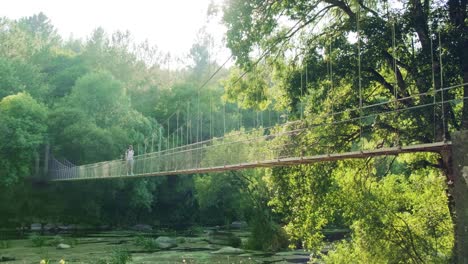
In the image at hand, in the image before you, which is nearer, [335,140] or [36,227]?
[335,140]

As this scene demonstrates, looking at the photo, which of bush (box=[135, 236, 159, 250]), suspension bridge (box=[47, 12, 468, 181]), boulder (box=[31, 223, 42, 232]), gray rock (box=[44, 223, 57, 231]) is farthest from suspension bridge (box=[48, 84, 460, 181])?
boulder (box=[31, 223, 42, 232])

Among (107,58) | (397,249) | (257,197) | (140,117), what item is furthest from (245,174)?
(107,58)

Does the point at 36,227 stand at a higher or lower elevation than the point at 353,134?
lower

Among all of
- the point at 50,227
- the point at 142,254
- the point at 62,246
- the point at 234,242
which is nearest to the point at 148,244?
the point at 142,254

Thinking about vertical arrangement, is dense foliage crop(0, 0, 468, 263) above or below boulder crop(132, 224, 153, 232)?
above

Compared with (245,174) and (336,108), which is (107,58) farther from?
(336,108)

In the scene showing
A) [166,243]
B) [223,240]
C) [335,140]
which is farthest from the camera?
[223,240]

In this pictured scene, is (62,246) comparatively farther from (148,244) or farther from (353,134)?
(353,134)

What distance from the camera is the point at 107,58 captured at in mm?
39406

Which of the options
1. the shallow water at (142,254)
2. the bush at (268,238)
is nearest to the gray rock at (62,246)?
the shallow water at (142,254)

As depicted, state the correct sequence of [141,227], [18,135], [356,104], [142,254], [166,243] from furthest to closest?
[141,227] → [18,135] → [166,243] → [142,254] → [356,104]

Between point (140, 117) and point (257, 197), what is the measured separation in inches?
473

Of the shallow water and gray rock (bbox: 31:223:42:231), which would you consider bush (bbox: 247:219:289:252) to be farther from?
gray rock (bbox: 31:223:42:231)

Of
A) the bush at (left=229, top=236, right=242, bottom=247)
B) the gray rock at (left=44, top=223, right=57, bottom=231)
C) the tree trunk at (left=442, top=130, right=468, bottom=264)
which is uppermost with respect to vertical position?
the tree trunk at (left=442, top=130, right=468, bottom=264)
